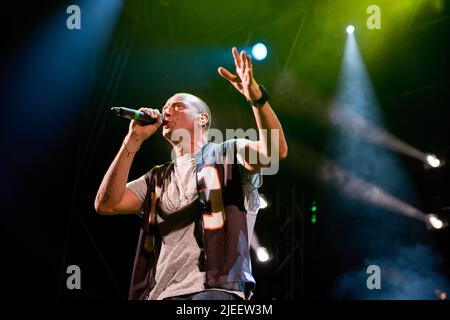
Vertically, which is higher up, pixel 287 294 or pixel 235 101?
pixel 235 101

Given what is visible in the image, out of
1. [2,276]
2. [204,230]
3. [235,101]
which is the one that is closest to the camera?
[204,230]

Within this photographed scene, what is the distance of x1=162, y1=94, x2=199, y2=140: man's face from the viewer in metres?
2.96

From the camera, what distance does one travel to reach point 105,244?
18.2 ft

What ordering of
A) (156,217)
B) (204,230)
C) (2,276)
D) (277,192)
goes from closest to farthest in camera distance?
1. (204,230)
2. (156,217)
3. (2,276)
4. (277,192)

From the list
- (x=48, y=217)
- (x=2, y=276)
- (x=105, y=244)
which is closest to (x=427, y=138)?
(x=105, y=244)

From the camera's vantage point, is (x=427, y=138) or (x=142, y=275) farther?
(x=427, y=138)

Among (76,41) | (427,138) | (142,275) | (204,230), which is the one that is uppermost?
(76,41)

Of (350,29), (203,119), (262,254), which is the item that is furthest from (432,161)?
(203,119)

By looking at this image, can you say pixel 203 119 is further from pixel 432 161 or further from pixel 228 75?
pixel 432 161

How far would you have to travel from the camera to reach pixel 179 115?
9.83ft

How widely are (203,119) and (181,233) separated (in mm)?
724

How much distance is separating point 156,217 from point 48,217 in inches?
112

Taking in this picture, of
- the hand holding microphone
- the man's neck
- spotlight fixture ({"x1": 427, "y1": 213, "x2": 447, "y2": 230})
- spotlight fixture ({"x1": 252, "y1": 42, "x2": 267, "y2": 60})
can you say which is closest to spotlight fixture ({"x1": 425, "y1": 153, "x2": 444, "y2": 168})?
spotlight fixture ({"x1": 427, "y1": 213, "x2": 447, "y2": 230})

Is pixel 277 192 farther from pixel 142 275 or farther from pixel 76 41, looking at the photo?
pixel 142 275
